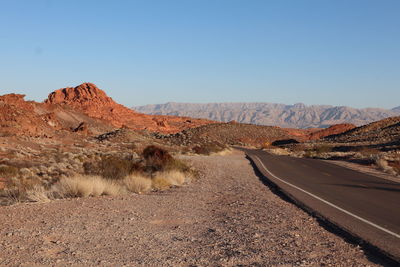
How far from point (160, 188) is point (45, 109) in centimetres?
6266

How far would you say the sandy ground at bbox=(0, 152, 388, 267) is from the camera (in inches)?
241

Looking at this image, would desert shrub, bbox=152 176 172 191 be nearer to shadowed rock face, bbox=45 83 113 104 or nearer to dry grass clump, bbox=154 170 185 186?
dry grass clump, bbox=154 170 185 186

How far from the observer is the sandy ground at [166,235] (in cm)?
612

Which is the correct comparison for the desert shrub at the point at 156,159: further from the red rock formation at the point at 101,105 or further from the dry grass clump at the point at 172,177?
the red rock formation at the point at 101,105

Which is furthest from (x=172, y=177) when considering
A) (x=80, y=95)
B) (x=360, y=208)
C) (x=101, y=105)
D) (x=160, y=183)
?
(x=80, y=95)

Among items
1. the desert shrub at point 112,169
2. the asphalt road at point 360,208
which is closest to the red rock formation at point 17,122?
the desert shrub at point 112,169

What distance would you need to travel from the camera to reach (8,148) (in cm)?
3091

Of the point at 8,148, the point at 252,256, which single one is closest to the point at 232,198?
the point at 252,256

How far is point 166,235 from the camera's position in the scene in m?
7.68

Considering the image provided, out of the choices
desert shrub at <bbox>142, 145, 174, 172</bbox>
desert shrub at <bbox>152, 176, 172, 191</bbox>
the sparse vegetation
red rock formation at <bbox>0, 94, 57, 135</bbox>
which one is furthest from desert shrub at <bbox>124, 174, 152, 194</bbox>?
red rock formation at <bbox>0, 94, 57, 135</bbox>

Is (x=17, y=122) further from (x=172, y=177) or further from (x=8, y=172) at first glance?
(x=172, y=177)

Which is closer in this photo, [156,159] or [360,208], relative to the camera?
[360,208]

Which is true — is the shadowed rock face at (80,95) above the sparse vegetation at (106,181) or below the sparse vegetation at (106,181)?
above

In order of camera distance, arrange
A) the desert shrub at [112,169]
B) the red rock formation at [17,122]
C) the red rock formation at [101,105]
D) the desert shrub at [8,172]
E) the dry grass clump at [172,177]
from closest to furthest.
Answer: the desert shrub at [112,169] → the dry grass clump at [172,177] → the desert shrub at [8,172] → the red rock formation at [17,122] → the red rock formation at [101,105]
